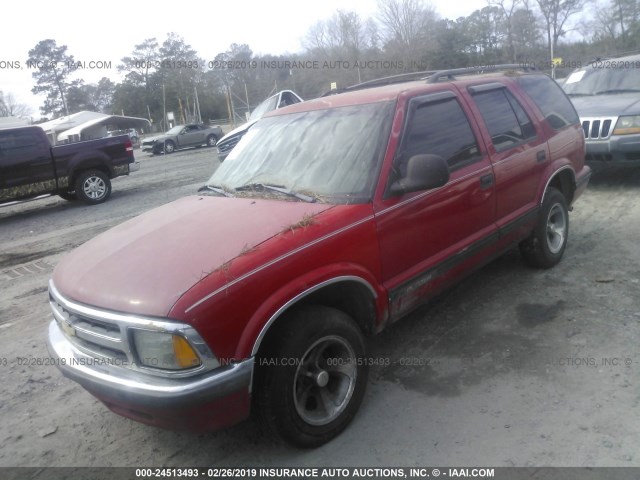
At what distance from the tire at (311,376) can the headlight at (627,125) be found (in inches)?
232

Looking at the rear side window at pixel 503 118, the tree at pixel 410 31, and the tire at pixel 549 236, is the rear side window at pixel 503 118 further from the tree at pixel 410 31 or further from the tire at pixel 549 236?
the tree at pixel 410 31

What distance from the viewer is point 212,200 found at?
11.7ft

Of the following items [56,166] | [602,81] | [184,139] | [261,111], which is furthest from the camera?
[184,139]

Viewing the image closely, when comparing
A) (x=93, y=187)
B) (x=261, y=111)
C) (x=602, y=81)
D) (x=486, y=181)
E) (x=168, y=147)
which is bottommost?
(x=93, y=187)

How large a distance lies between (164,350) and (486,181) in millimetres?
2669

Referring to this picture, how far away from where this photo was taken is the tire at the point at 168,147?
30.6 m

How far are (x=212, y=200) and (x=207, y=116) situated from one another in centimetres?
5902

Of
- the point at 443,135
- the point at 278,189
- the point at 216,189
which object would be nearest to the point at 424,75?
the point at 443,135

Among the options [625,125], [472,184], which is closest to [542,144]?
[472,184]

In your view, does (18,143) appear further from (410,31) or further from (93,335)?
(410,31)

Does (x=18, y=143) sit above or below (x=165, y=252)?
above

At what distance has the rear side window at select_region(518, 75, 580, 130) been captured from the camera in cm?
476

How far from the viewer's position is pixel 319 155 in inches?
136

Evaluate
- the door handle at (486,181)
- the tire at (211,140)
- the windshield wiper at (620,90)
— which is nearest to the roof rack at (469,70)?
the door handle at (486,181)
